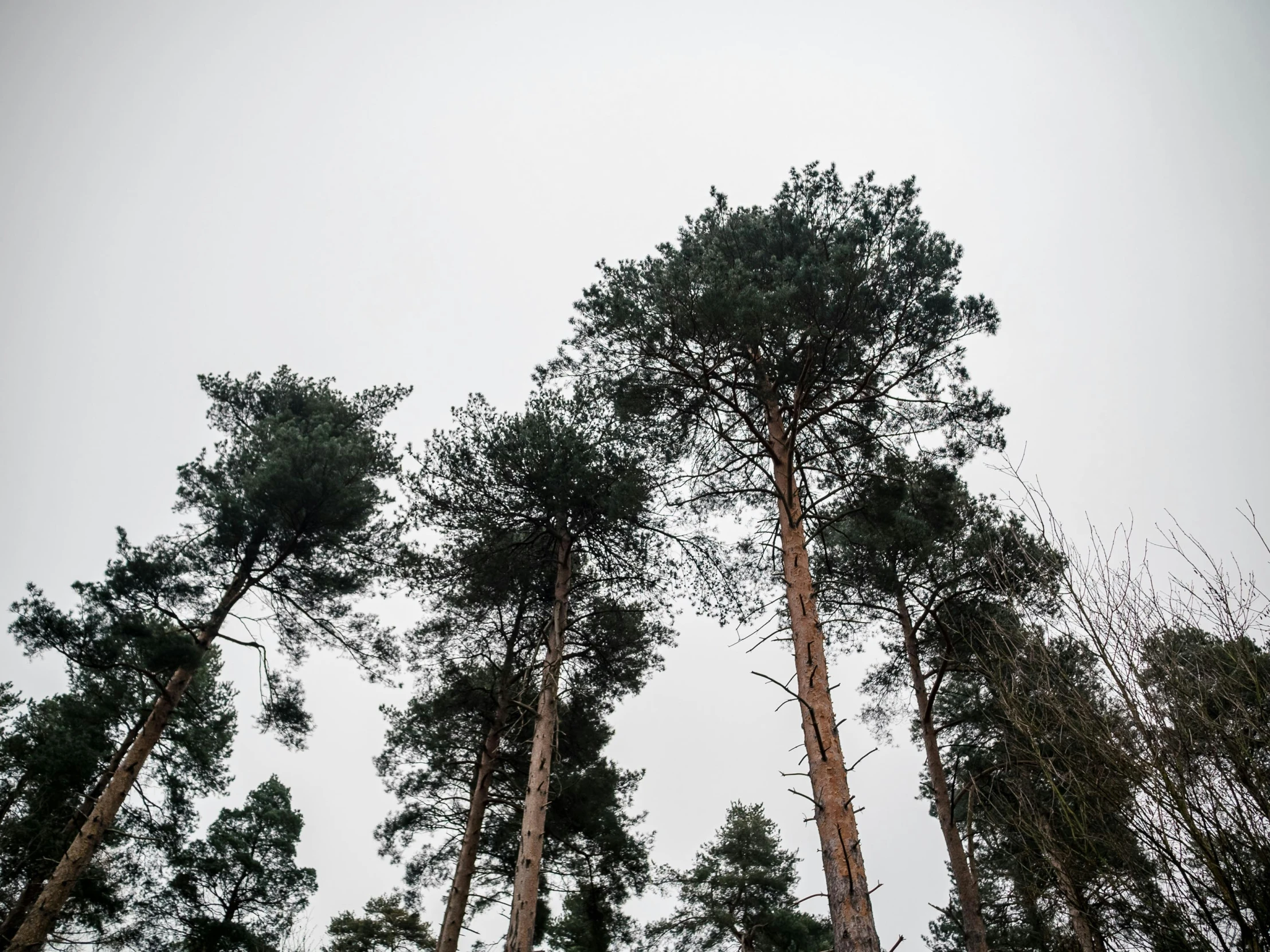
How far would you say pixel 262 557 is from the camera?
10.3 meters

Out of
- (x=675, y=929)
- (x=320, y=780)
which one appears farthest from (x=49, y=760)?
(x=320, y=780)

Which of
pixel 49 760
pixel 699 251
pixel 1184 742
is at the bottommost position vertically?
pixel 1184 742

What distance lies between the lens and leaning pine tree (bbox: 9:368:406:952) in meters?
8.36

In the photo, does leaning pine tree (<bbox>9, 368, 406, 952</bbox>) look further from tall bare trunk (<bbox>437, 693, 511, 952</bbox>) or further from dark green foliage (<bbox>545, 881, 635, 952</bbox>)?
dark green foliage (<bbox>545, 881, 635, 952</bbox>)

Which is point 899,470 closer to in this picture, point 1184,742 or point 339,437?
point 1184,742

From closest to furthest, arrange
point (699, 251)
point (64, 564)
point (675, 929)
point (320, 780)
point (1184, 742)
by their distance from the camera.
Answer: point (1184, 742) < point (699, 251) < point (675, 929) < point (320, 780) < point (64, 564)

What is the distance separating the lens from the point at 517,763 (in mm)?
11742

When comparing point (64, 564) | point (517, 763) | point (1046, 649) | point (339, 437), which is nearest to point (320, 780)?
point (517, 763)

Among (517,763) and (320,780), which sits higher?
(320,780)

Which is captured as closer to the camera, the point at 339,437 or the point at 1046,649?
the point at 1046,649

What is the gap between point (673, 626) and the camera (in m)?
11.5

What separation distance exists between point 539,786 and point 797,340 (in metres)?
6.85

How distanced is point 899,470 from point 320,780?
119 ft

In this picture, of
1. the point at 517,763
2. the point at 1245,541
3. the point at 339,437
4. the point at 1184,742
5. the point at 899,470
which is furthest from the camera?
the point at 517,763
